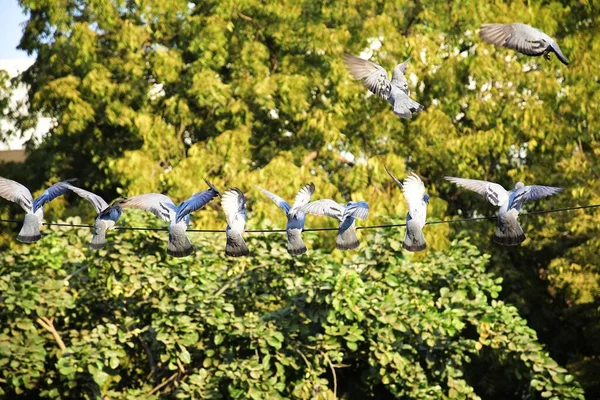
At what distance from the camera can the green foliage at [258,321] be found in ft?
31.4

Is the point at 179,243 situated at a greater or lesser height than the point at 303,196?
lesser

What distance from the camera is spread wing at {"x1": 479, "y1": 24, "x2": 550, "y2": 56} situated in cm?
704

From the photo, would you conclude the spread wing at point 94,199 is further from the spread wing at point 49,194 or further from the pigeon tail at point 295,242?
the pigeon tail at point 295,242

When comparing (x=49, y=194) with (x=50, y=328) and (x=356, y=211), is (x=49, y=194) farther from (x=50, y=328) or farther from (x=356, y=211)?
(x=50, y=328)

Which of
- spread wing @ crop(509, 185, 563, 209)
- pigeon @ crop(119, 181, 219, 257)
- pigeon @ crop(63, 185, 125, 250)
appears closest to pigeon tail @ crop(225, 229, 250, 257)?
pigeon @ crop(119, 181, 219, 257)

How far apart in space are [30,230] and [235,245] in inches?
51.3

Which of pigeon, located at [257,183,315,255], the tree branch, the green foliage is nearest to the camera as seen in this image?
pigeon, located at [257,183,315,255]

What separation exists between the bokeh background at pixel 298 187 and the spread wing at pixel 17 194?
8.55ft

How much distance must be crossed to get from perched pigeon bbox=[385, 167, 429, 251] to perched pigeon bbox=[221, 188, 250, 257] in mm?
926

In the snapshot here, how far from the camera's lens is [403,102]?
7.03 metres

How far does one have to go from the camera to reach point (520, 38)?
281 inches

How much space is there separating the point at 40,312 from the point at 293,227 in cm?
405

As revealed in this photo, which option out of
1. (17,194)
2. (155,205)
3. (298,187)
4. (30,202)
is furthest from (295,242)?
(298,187)

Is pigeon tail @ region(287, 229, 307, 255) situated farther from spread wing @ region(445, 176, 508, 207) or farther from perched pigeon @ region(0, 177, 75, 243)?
perched pigeon @ region(0, 177, 75, 243)
